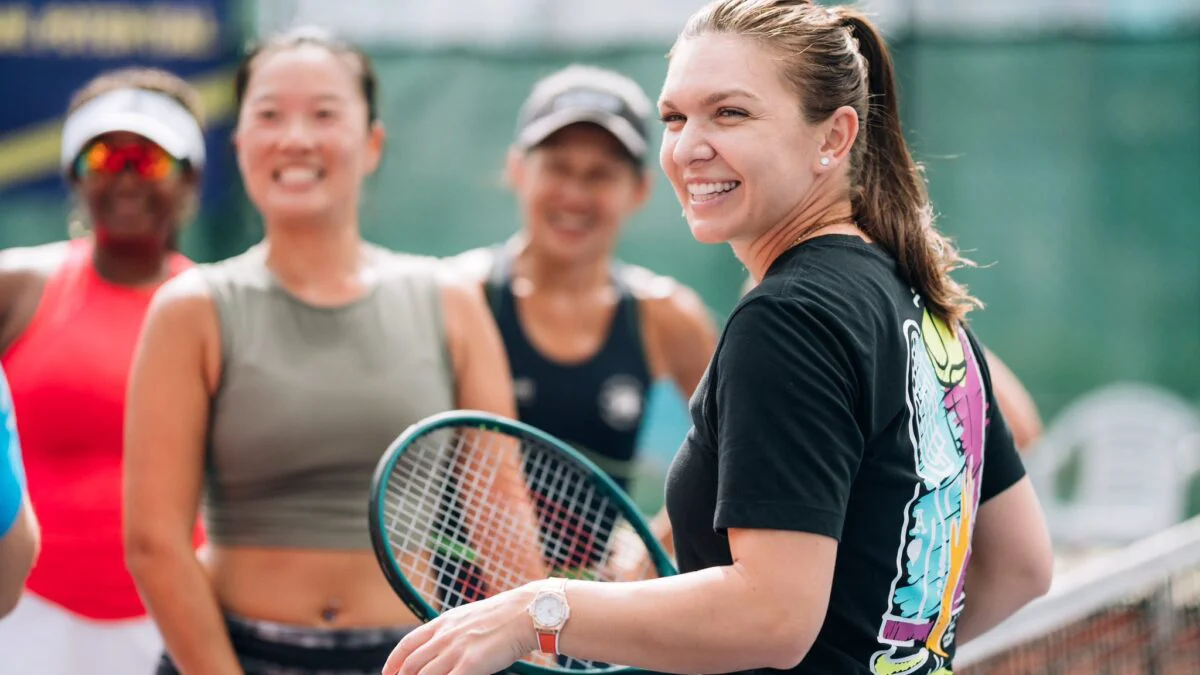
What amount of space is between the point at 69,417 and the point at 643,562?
1.52m

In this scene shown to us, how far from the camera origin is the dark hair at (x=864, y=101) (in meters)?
1.74

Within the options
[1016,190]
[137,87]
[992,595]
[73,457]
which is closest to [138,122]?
[137,87]

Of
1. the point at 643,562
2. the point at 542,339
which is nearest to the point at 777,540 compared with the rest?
the point at 643,562

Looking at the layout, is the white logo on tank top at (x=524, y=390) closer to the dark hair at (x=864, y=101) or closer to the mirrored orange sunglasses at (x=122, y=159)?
the mirrored orange sunglasses at (x=122, y=159)

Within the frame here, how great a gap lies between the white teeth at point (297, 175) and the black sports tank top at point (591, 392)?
1.03m


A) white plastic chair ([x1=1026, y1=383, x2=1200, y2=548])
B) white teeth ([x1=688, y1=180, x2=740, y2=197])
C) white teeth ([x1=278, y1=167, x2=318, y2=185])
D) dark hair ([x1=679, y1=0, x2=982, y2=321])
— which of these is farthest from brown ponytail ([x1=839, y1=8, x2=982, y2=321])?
white plastic chair ([x1=1026, y1=383, x2=1200, y2=548])

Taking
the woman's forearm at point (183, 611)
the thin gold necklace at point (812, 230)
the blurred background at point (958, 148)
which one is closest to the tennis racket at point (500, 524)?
the woman's forearm at point (183, 611)

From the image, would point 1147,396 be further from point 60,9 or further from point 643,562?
point 60,9

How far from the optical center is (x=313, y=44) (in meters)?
2.63

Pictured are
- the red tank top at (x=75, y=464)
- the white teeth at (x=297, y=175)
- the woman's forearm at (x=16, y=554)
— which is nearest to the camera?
the woman's forearm at (x=16, y=554)

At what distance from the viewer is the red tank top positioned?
3.07 meters

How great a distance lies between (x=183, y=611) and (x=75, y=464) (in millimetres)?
953

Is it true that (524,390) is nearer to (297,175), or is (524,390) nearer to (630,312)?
(630,312)

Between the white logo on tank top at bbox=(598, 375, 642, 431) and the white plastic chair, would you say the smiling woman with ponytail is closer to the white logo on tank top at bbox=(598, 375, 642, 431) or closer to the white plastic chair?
the white logo on tank top at bbox=(598, 375, 642, 431)
